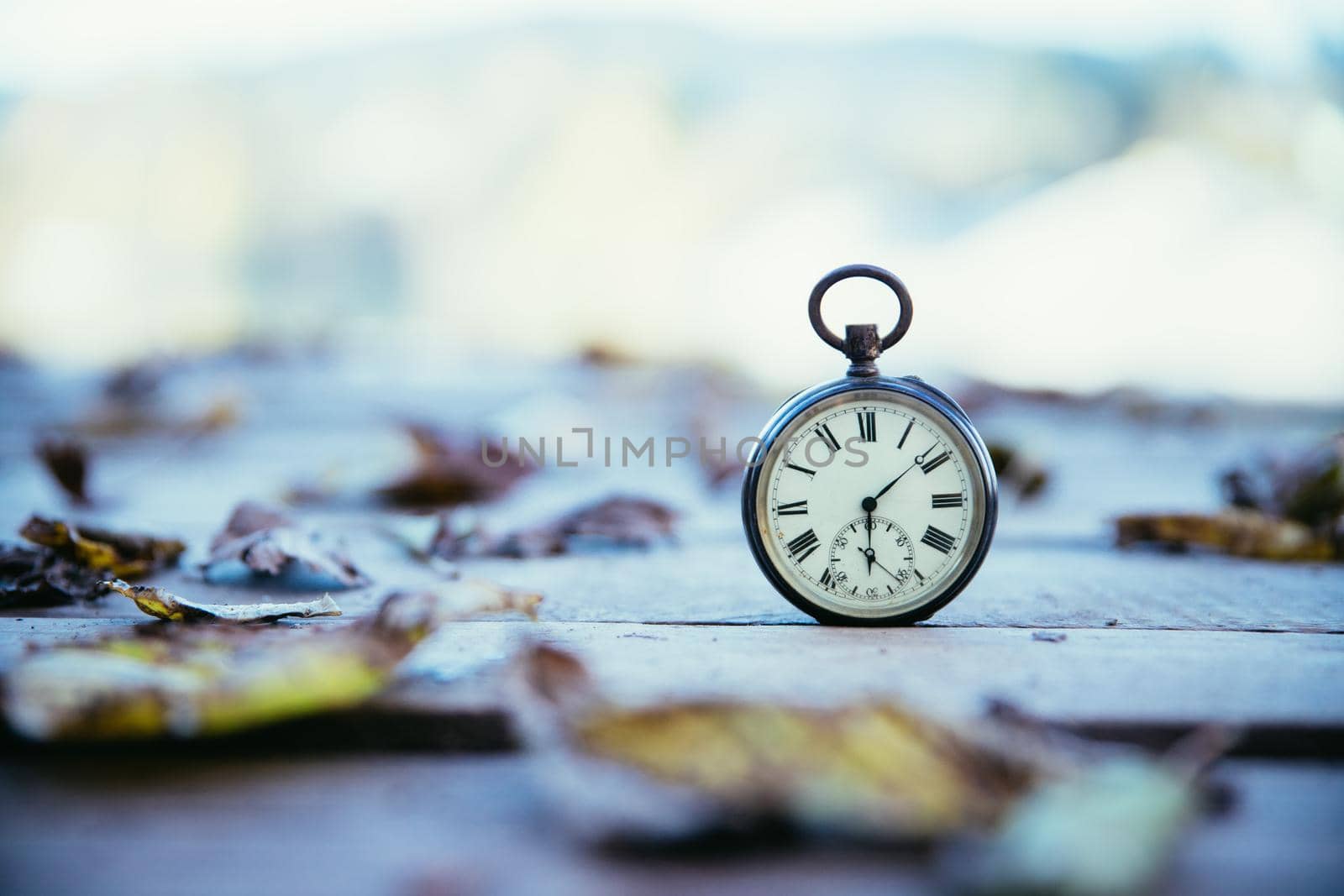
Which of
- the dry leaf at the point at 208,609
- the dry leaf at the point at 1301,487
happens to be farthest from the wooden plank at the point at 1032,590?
the dry leaf at the point at 208,609

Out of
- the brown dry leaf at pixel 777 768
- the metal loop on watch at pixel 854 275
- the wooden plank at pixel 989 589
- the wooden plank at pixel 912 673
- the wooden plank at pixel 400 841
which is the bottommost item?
the wooden plank at pixel 400 841

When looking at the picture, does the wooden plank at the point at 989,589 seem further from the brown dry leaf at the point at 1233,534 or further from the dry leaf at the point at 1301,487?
the dry leaf at the point at 1301,487

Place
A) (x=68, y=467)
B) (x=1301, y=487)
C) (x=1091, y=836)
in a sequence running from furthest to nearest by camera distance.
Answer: (x=68, y=467) < (x=1301, y=487) < (x=1091, y=836)

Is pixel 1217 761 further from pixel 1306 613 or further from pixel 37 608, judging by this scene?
pixel 37 608

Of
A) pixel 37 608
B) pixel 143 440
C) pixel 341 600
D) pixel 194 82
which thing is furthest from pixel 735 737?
pixel 194 82

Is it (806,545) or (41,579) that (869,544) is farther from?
(41,579)

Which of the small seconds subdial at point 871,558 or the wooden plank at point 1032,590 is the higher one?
the small seconds subdial at point 871,558

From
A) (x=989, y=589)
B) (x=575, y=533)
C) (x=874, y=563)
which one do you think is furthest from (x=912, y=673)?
(x=575, y=533)
